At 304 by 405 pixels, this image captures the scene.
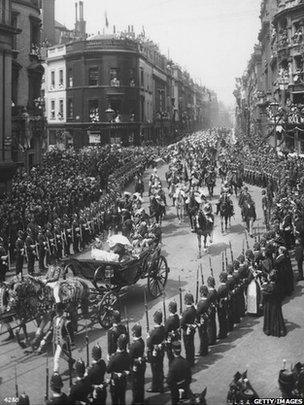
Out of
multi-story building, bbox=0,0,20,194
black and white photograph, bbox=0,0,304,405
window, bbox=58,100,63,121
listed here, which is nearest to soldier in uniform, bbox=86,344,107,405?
black and white photograph, bbox=0,0,304,405

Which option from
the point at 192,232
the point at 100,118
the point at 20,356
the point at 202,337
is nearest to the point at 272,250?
the point at 202,337

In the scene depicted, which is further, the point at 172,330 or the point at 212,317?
the point at 212,317

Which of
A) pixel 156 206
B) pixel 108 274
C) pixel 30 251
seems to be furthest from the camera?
pixel 156 206

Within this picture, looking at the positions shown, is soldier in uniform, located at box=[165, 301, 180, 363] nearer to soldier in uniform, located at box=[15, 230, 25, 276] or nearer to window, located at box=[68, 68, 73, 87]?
soldier in uniform, located at box=[15, 230, 25, 276]

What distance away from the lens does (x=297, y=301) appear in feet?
45.8

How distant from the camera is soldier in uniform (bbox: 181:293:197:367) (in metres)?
10.2

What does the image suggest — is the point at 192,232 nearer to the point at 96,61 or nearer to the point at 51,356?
the point at 51,356

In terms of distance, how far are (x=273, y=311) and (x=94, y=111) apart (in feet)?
164

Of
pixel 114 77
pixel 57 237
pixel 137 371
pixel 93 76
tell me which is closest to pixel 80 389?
pixel 137 371

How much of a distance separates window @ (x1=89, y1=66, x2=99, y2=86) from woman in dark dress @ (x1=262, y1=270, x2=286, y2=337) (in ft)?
167

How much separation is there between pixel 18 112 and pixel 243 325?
27390 mm

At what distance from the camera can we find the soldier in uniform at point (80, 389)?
24.7 ft

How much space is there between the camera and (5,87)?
31031mm

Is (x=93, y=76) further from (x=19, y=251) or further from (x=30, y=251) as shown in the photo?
(x=19, y=251)
